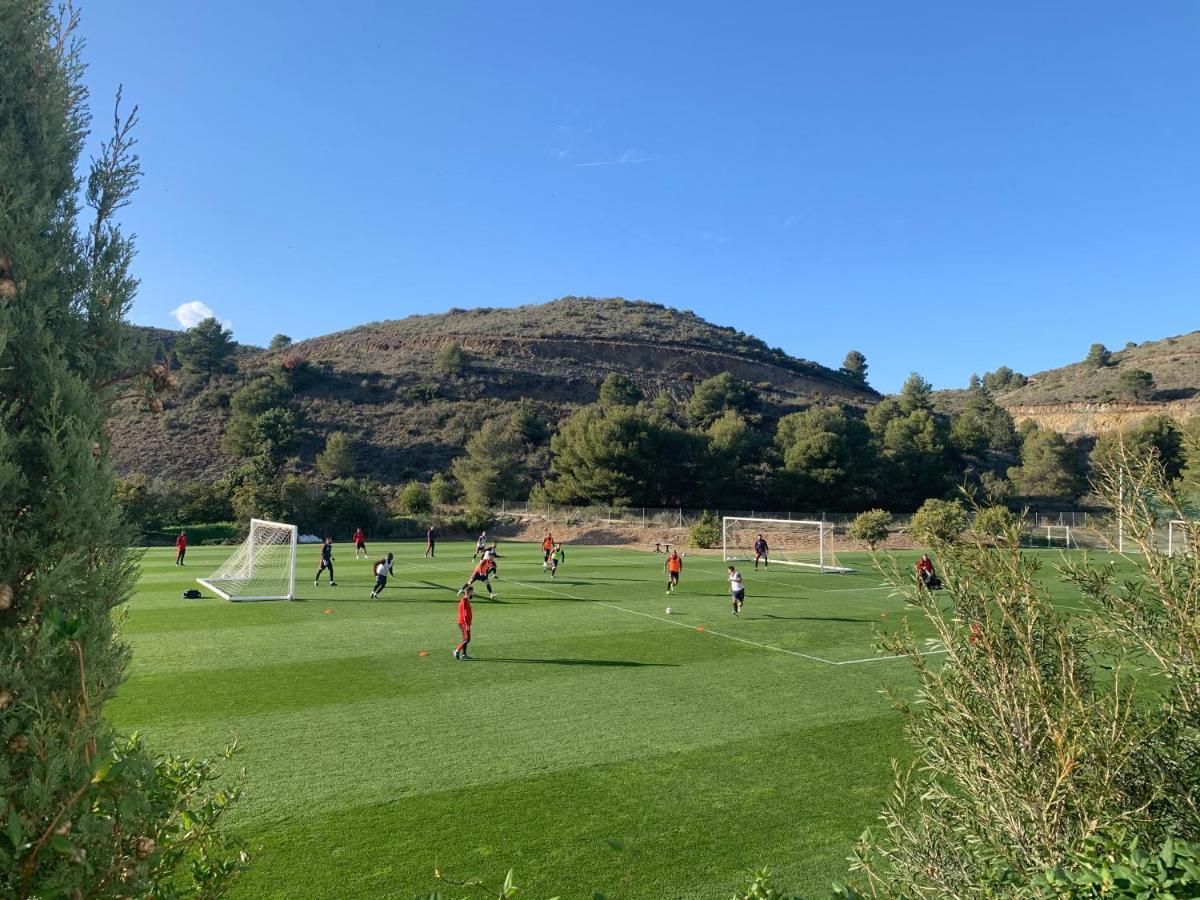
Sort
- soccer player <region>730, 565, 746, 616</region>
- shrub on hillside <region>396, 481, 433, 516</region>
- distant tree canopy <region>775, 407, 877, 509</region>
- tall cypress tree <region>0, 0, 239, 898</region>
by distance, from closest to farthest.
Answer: tall cypress tree <region>0, 0, 239, 898</region>, soccer player <region>730, 565, 746, 616</region>, shrub on hillside <region>396, 481, 433, 516</region>, distant tree canopy <region>775, 407, 877, 509</region>

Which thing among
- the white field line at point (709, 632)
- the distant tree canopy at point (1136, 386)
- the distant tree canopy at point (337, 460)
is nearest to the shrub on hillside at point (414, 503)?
the distant tree canopy at point (337, 460)

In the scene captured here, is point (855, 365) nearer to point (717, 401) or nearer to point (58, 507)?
point (717, 401)

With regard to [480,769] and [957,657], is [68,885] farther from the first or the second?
[480,769]

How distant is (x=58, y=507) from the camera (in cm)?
291

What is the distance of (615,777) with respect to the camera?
8.37 metres

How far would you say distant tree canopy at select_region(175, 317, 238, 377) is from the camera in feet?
253

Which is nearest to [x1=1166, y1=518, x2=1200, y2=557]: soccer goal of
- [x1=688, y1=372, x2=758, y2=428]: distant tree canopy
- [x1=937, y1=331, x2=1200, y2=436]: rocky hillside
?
[x1=688, y1=372, x2=758, y2=428]: distant tree canopy

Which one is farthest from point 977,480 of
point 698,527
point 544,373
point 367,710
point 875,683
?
point 367,710

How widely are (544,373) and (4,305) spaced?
88435mm

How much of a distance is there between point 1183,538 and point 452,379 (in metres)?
84.8

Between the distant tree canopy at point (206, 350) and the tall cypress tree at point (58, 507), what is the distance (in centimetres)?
8396

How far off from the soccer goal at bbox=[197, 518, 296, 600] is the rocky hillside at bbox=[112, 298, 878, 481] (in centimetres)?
2544

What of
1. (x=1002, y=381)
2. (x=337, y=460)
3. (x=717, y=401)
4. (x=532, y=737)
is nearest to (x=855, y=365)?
(x=1002, y=381)

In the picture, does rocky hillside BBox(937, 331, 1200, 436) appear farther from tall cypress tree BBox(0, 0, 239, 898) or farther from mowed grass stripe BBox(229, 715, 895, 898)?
tall cypress tree BBox(0, 0, 239, 898)
